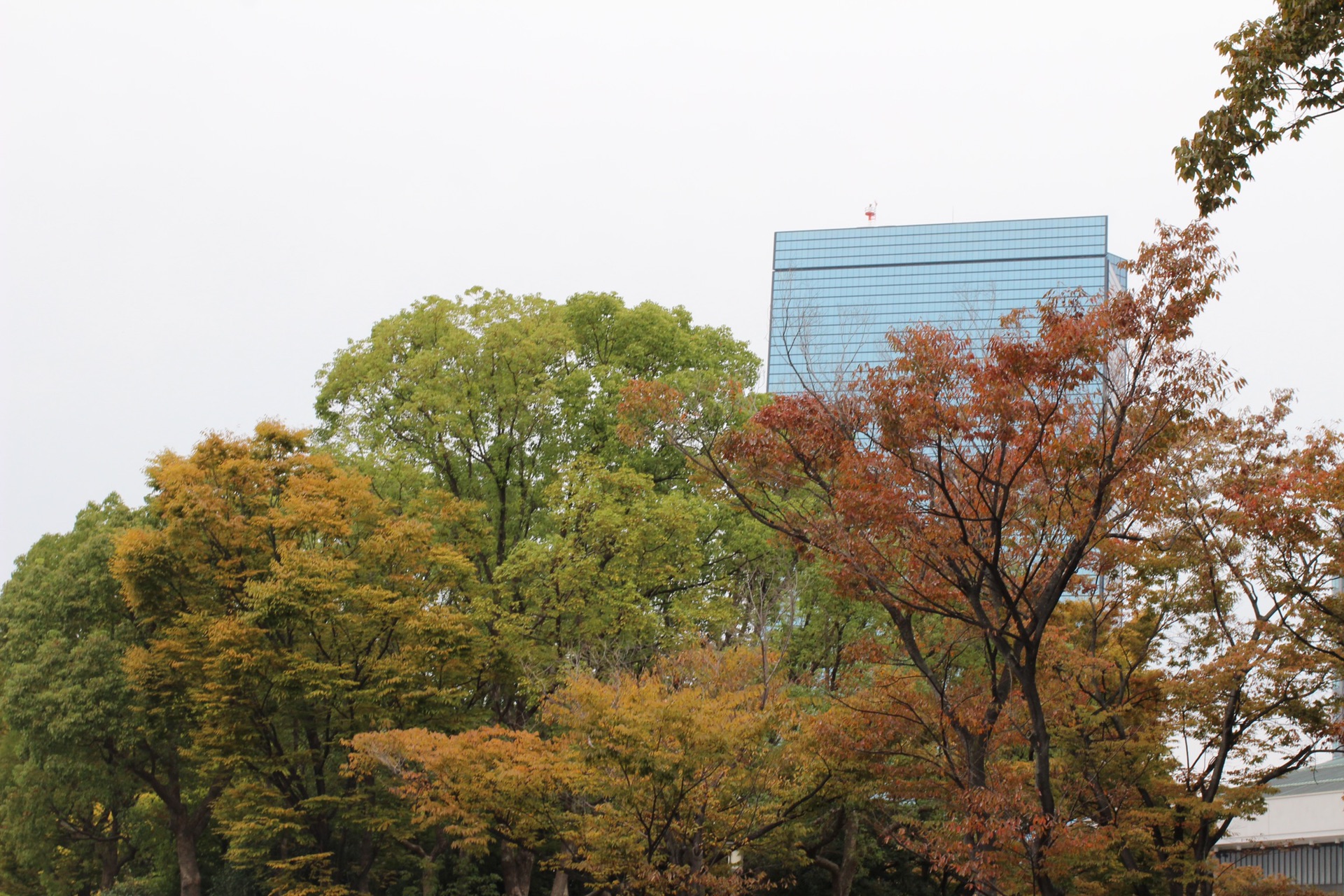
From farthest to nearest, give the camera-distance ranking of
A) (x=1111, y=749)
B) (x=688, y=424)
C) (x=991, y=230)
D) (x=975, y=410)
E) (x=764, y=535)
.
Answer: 1. (x=991, y=230)
2. (x=764, y=535)
3. (x=1111, y=749)
4. (x=688, y=424)
5. (x=975, y=410)

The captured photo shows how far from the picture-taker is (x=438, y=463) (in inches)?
1042

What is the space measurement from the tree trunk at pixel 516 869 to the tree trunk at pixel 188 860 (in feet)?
21.2

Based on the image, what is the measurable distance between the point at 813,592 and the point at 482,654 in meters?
6.28

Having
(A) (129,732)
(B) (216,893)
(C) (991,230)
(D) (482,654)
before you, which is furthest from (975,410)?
(C) (991,230)

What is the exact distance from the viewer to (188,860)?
2541 centimetres

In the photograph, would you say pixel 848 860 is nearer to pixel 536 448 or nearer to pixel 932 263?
pixel 536 448

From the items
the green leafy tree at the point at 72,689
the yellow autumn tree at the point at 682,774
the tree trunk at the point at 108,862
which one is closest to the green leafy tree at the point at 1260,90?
the yellow autumn tree at the point at 682,774

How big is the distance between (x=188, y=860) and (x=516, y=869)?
7.00 metres

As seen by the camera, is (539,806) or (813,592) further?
(813,592)

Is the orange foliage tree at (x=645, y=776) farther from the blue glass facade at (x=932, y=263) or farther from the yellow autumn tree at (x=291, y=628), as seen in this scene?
the blue glass facade at (x=932, y=263)

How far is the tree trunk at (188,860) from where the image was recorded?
2511cm

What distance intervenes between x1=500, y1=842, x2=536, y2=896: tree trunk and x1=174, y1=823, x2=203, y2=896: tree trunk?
6448 mm

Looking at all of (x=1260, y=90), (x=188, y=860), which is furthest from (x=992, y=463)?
(x=188, y=860)

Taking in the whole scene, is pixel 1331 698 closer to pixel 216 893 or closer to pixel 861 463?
pixel 861 463
